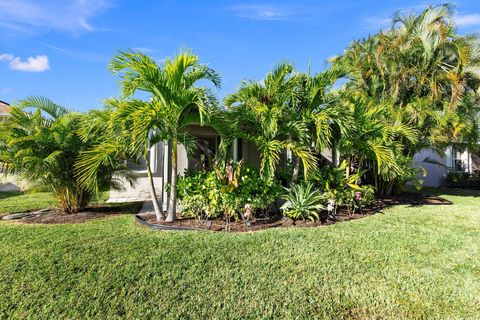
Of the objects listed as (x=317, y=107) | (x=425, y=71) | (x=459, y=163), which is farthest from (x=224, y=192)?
(x=459, y=163)

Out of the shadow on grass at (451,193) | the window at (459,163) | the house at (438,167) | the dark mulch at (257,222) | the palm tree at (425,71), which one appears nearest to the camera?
the dark mulch at (257,222)

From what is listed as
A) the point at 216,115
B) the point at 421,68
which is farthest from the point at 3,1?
the point at 421,68

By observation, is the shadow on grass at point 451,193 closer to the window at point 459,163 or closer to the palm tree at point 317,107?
the window at point 459,163

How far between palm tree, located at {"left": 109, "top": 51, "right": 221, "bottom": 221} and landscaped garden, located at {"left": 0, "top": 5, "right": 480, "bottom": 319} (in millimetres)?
28

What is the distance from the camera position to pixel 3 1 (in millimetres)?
7684

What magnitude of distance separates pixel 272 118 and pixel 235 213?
217 centimetres

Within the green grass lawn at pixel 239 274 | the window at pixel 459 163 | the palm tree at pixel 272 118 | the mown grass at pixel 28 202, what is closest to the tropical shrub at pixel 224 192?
the palm tree at pixel 272 118

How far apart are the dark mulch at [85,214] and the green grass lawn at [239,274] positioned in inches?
52.7

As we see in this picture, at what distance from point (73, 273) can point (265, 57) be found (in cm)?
599

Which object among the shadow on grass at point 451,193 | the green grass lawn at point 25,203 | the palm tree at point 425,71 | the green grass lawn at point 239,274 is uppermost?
the palm tree at point 425,71

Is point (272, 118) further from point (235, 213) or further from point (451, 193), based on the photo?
point (451, 193)

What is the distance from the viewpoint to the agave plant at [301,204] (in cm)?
679

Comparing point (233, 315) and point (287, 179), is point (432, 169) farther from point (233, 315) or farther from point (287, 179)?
point (233, 315)

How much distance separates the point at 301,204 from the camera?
267 inches
